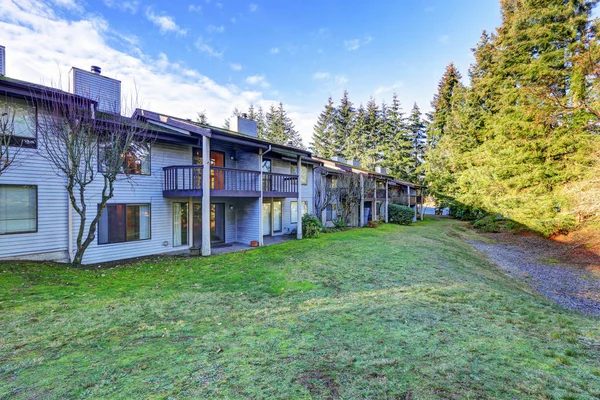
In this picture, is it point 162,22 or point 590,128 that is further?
point 590,128

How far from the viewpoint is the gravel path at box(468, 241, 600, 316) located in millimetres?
8055

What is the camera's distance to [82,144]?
817cm

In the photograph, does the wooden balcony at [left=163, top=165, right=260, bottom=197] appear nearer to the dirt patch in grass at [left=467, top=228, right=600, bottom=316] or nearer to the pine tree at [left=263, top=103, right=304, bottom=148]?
the dirt patch in grass at [left=467, top=228, right=600, bottom=316]

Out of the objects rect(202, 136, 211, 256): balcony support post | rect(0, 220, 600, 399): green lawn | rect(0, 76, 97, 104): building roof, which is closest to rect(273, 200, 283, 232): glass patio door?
rect(202, 136, 211, 256): balcony support post

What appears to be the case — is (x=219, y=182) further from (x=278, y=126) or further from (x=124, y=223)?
(x=278, y=126)

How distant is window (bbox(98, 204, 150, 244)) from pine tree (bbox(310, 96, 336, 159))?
129 feet

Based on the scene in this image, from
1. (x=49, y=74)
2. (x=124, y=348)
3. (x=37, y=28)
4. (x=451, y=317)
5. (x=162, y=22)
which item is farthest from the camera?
(x=162, y=22)

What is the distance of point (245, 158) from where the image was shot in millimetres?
14344

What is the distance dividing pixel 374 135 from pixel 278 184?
36.2 meters

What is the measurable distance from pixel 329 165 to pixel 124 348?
58.9ft

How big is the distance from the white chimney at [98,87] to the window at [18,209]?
3714mm

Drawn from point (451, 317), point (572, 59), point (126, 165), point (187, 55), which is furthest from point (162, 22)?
point (572, 59)

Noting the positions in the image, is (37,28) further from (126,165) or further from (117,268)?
(117,268)

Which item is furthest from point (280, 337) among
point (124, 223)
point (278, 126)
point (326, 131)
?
point (278, 126)
